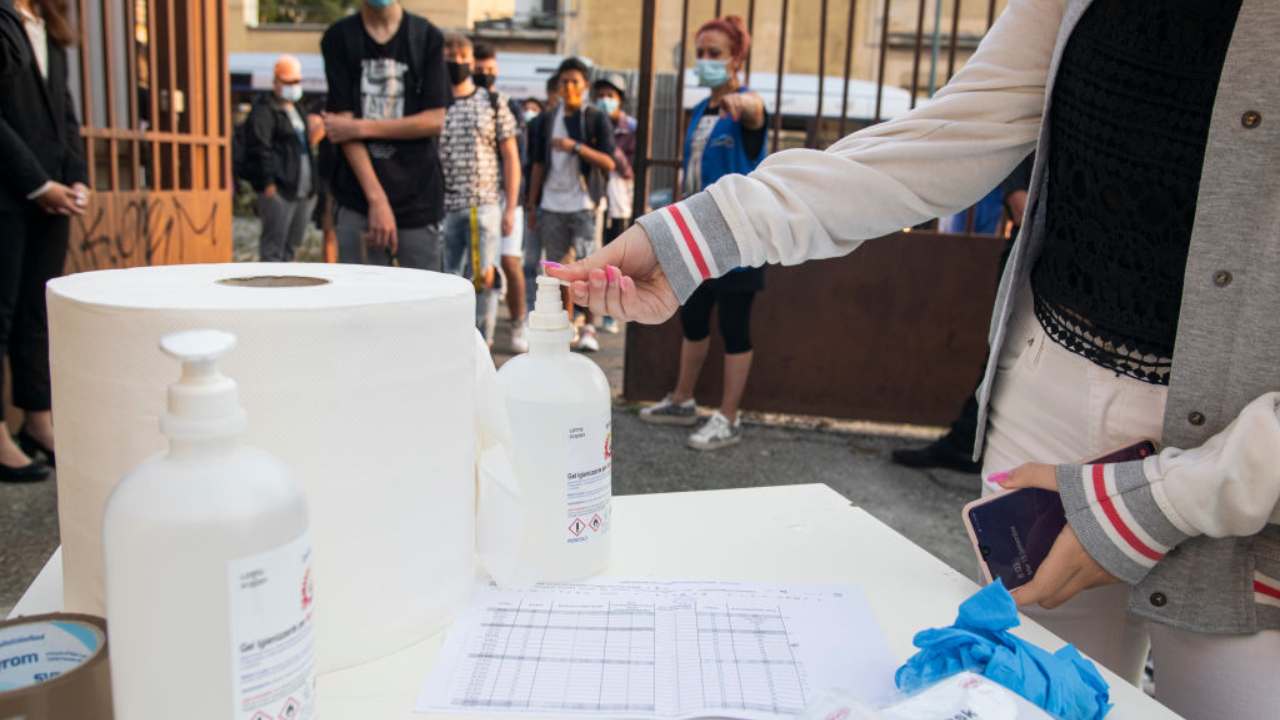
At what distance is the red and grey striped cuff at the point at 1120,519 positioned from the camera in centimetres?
102

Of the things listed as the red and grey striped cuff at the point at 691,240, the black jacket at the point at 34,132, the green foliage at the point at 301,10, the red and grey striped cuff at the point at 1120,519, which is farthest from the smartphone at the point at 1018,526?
the green foliage at the point at 301,10

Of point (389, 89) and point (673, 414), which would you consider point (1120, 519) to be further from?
point (673, 414)

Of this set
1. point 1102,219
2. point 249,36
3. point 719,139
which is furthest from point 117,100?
point 249,36

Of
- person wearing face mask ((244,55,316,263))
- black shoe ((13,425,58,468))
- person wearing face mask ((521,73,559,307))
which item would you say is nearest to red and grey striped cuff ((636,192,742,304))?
black shoe ((13,425,58,468))

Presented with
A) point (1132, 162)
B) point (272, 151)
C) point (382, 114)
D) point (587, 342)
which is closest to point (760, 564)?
point (1132, 162)

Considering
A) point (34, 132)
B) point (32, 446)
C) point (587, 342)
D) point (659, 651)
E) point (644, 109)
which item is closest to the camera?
point (659, 651)

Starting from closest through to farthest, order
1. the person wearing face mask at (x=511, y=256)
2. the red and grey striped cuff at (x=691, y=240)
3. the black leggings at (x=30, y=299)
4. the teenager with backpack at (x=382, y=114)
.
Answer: the red and grey striped cuff at (x=691, y=240)
the black leggings at (x=30, y=299)
the teenager with backpack at (x=382, y=114)
the person wearing face mask at (x=511, y=256)

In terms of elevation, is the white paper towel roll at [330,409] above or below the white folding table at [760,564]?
above

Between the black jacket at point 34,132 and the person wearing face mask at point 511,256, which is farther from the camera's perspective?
the person wearing face mask at point 511,256

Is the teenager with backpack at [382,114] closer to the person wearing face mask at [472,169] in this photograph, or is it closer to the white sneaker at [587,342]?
the person wearing face mask at [472,169]

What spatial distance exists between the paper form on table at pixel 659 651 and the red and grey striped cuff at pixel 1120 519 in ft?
0.84

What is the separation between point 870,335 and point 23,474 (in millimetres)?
3622

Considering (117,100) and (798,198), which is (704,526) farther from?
(117,100)

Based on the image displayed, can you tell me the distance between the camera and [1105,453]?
110 centimetres
